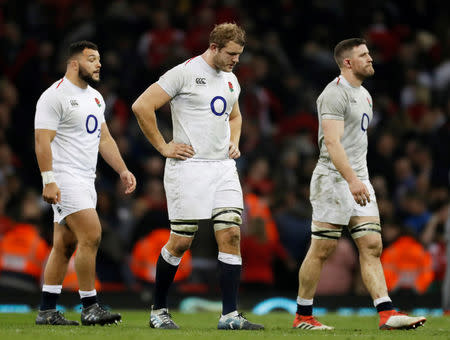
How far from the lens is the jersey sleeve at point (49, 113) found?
935cm

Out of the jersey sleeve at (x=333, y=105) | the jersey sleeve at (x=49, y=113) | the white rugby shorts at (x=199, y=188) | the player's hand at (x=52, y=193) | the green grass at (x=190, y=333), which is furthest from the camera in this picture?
the jersey sleeve at (x=333, y=105)

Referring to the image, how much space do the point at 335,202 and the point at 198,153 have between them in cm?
131

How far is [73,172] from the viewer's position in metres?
9.50

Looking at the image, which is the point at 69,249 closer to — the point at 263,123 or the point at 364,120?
the point at 364,120

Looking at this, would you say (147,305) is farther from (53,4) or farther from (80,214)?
(53,4)

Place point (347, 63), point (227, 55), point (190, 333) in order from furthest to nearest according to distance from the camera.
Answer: point (347, 63) < point (227, 55) < point (190, 333)

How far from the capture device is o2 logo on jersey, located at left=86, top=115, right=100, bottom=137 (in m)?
9.62

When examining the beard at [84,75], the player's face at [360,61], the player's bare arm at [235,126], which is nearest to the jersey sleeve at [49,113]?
the beard at [84,75]

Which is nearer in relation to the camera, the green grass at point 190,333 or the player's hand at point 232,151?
the green grass at point 190,333

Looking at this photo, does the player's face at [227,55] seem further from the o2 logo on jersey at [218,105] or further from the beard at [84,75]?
the beard at [84,75]

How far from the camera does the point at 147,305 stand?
14.0 meters

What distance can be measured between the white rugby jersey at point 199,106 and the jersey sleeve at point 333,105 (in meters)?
0.90

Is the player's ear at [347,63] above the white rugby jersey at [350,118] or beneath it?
above

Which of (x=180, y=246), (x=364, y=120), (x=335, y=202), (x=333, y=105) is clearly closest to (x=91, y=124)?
(x=180, y=246)
